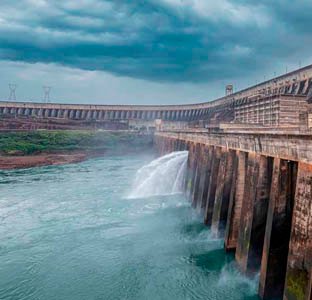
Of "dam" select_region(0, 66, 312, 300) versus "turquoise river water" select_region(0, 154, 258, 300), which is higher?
"dam" select_region(0, 66, 312, 300)

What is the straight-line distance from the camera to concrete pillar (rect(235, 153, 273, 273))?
39.2 ft

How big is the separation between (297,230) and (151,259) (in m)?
8.02

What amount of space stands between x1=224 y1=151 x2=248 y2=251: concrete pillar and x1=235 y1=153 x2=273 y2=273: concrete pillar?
1.47m

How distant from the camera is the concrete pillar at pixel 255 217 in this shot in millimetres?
11945

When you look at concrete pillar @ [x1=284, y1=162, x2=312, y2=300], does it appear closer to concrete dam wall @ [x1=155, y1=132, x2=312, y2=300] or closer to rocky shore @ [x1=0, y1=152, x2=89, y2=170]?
concrete dam wall @ [x1=155, y1=132, x2=312, y2=300]

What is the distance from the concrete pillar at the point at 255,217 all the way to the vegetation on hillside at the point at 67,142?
197 ft

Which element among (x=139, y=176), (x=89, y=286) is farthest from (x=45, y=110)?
(x=89, y=286)

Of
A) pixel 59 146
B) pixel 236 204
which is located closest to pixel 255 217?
pixel 236 204

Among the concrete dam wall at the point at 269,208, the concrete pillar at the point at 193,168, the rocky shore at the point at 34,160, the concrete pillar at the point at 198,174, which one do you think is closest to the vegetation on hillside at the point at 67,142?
the rocky shore at the point at 34,160

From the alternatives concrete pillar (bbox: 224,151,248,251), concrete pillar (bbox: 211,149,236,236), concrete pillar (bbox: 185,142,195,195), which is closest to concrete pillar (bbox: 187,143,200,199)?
concrete pillar (bbox: 185,142,195,195)

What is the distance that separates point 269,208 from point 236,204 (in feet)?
11.6

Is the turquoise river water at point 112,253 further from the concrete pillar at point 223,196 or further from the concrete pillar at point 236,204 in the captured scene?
the concrete pillar at point 236,204

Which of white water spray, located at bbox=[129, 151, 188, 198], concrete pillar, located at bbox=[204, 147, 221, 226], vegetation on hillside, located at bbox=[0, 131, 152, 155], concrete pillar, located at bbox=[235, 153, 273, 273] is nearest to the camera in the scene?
concrete pillar, located at bbox=[235, 153, 273, 273]

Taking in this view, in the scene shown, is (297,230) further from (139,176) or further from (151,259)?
(139,176)
